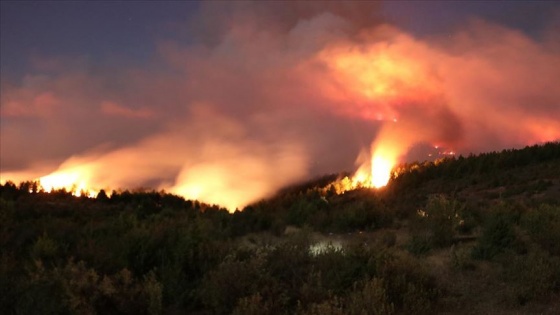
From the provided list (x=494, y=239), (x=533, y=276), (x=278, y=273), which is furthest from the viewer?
(x=494, y=239)

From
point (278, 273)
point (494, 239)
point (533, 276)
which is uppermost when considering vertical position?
point (494, 239)

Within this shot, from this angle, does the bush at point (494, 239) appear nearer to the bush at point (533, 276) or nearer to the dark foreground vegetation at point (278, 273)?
the dark foreground vegetation at point (278, 273)

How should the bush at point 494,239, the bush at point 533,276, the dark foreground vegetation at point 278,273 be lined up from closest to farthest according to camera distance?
1. the dark foreground vegetation at point 278,273
2. the bush at point 533,276
3. the bush at point 494,239

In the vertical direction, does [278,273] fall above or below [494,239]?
below

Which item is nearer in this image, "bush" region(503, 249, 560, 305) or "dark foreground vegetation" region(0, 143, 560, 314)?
"dark foreground vegetation" region(0, 143, 560, 314)

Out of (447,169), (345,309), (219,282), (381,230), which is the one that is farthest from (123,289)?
(447,169)

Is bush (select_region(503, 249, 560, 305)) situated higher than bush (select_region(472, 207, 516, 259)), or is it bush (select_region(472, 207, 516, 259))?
bush (select_region(472, 207, 516, 259))

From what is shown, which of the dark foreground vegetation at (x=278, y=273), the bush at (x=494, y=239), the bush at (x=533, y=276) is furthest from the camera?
the bush at (x=494, y=239)

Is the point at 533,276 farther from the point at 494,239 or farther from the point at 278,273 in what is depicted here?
the point at 278,273

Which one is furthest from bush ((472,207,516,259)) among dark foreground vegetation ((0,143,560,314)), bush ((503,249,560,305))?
bush ((503,249,560,305))

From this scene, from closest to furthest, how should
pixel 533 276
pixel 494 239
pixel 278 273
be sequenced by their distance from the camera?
pixel 533 276 < pixel 278 273 < pixel 494 239

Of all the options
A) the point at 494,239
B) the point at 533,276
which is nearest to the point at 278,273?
the point at 533,276

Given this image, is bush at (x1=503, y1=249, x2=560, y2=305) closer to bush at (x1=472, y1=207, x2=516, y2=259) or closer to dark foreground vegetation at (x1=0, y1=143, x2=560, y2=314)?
dark foreground vegetation at (x1=0, y1=143, x2=560, y2=314)

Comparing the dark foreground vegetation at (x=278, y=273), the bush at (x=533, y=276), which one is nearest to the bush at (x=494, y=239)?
the dark foreground vegetation at (x=278, y=273)
